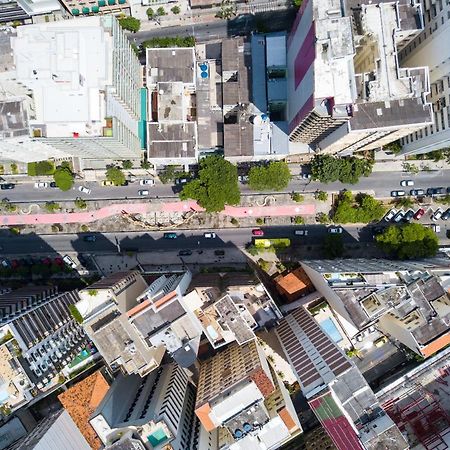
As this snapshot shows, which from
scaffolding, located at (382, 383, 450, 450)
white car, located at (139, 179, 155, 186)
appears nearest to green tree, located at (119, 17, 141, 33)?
white car, located at (139, 179, 155, 186)

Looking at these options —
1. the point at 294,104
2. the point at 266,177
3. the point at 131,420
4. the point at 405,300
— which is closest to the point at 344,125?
the point at 294,104

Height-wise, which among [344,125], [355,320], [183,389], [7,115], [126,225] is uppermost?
[7,115]

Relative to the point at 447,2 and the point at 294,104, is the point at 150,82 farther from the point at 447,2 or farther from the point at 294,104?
the point at 447,2

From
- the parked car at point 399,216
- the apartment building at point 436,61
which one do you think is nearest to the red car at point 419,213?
the parked car at point 399,216

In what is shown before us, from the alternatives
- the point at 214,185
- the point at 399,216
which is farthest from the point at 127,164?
the point at 399,216

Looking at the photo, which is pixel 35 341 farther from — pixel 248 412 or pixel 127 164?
pixel 127 164

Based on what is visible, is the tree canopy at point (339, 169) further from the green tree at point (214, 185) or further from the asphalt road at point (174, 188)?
the green tree at point (214, 185)

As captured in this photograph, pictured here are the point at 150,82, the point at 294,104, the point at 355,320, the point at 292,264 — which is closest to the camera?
the point at 355,320
